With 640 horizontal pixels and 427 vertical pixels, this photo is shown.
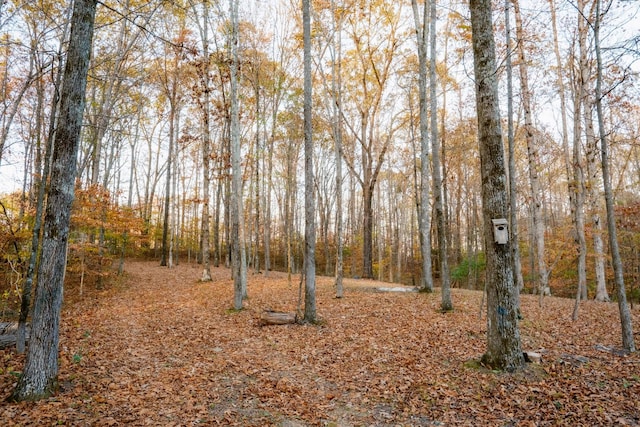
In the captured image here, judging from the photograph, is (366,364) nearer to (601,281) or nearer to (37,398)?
(37,398)

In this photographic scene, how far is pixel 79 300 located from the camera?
1141cm

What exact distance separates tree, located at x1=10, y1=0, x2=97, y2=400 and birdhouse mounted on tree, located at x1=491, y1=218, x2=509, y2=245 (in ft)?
20.3

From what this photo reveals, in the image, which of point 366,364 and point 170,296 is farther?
point 170,296

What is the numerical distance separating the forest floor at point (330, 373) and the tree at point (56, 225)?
41 centimetres

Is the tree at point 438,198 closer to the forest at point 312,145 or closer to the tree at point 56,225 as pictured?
the forest at point 312,145

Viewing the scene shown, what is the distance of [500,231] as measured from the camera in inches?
193

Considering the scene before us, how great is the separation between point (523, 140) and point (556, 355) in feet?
62.7

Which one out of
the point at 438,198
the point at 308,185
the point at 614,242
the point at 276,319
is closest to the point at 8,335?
the point at 276,319

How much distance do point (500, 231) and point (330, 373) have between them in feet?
11.8

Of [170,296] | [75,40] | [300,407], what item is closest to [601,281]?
[300,407]

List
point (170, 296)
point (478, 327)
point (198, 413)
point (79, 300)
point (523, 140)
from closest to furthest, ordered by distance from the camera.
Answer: point (198, 413), point (478, 327), point (79, 300), point (170, 296), point (523, 140)

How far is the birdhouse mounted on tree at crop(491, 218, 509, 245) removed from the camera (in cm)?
488

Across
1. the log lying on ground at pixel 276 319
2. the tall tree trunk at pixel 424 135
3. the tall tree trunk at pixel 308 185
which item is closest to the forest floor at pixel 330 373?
the log lying on ground at pixel 276 319

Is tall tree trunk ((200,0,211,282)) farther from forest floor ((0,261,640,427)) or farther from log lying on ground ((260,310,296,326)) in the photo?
log lying on ground ((260,310,296,326))
